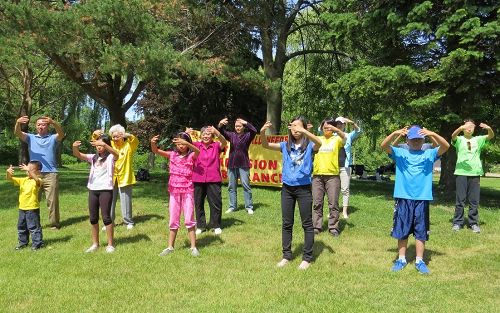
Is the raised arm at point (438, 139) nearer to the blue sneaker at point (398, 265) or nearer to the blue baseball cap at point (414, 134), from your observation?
the blue baseball cap at point (414, 134)

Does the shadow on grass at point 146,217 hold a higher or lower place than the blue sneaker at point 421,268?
lower

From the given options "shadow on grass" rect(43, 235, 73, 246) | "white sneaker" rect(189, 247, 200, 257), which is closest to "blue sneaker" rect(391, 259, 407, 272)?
"white sneaker" rect(189, 247, 200, 257)

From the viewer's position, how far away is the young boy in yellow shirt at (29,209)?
7.42 m

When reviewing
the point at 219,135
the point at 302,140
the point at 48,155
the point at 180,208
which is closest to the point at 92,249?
the point at 180,208

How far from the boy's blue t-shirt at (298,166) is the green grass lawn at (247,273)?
3.75ft

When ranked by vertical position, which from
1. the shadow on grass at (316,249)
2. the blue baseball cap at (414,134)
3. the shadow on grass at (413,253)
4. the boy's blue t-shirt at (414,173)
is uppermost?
the blue baseball cap at (414,134)

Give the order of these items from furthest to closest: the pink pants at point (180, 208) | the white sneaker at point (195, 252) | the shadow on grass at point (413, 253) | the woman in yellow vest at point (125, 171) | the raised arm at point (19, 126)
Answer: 1. the woman in yellow vest at point (125, 171)
2. the raised arm at point (19, 126)
3. the pink pants at point (180, 208)
4. the white sneaker at point (195, 252)
5. the shadow on grass at point (413, 253)

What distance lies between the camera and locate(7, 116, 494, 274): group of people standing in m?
6.28

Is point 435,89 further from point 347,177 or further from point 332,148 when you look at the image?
point 332,148

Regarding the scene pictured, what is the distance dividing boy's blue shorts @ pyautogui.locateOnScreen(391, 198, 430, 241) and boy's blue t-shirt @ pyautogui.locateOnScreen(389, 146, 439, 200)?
107 millimetres

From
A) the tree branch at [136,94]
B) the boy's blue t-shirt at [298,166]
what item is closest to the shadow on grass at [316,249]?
the boy's blue t-shirt at [298,166]

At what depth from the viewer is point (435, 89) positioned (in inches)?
486

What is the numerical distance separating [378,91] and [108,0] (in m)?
7.17

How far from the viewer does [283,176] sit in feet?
21.2
